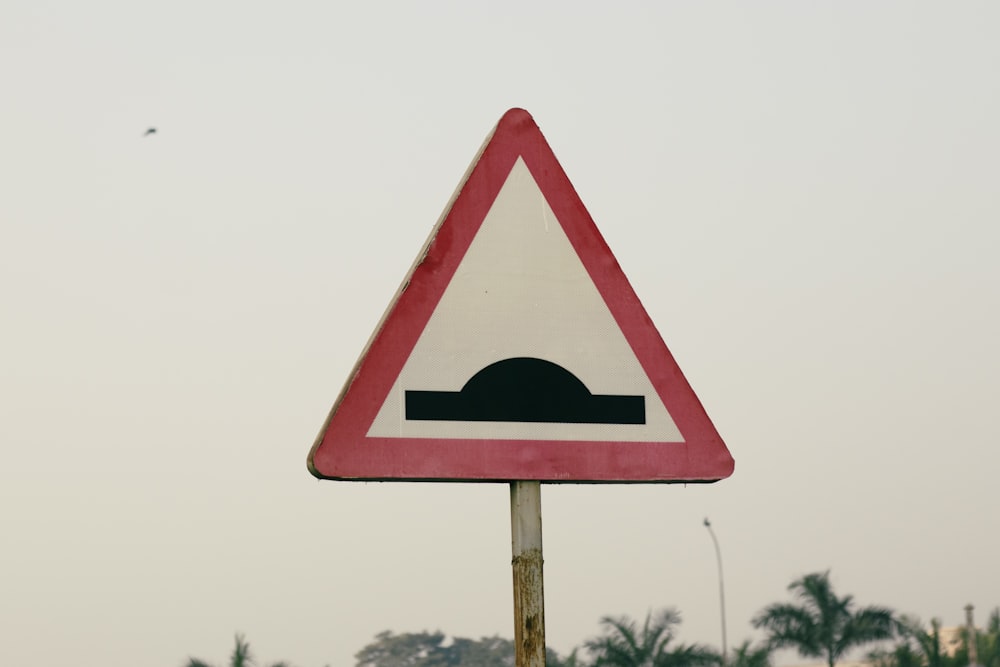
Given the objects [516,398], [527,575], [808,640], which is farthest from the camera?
[808,640]

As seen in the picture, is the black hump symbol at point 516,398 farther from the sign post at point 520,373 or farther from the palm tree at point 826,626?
the palm tree at point 826,626

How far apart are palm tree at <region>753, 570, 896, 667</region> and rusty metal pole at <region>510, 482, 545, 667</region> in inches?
1735

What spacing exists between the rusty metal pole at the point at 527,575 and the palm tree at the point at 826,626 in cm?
4406

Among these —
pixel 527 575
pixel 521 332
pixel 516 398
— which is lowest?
pixel 527 575

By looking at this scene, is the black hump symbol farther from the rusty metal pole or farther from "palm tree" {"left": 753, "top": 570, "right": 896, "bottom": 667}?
"palm tree" {"left": 753, "top": 570, "right": 896, "bottom": 667}

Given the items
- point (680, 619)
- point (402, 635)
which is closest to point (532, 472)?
point (680, 619)

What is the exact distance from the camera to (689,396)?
3703 mm

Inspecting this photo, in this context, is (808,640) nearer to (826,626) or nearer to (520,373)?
(826,626)

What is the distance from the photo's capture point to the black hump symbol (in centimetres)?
342

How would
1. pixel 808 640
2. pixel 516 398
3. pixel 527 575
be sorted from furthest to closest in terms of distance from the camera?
pixel 808 640 → pixel 516 398 → pixel 527 575

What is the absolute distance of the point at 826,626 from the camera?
46656 millimetres

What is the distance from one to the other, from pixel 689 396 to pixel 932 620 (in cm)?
4502

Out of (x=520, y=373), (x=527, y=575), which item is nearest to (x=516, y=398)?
(x=520, y=373)

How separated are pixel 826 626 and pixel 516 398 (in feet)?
149
